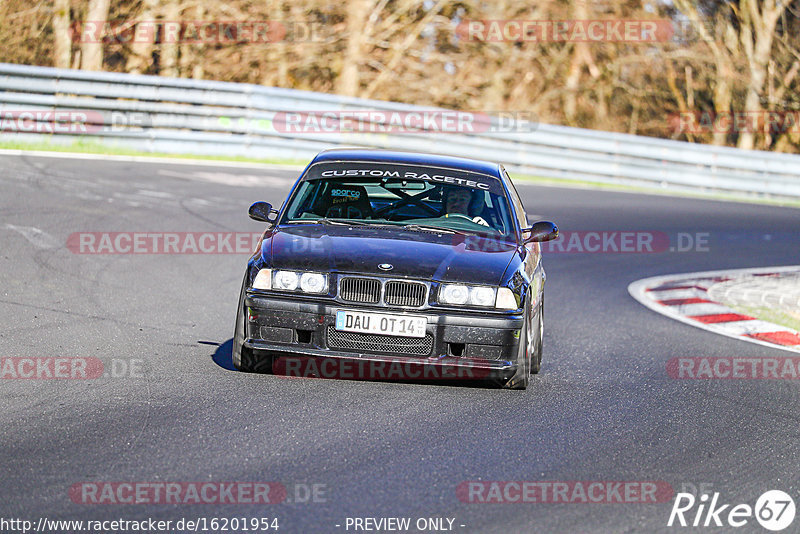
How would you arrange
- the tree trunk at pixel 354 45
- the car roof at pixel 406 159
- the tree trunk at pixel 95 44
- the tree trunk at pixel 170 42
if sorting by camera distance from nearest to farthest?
the car roof at pixel 406 159
the tree trunk at pixel 95 44
the tree trunk at pixel 170 42
the tree trunk at pixel 354 45

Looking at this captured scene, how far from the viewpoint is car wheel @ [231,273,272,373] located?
6656mm

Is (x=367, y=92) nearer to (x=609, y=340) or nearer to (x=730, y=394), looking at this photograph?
(x=609, y=340)

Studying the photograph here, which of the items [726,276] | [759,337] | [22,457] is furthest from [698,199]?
[22,457]

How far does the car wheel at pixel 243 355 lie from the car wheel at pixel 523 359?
4.75ft

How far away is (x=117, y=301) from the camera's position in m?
9.16

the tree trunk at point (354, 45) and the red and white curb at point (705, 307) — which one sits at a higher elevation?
the tree trunk at point (354, 45)

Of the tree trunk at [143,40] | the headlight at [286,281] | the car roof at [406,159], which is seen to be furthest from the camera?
the tree trunk at [143,40]

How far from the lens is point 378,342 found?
6457mm

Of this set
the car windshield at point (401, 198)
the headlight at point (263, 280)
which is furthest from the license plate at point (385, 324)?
the car windshield at point (401, 198)

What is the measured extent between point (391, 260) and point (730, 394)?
2472 mm

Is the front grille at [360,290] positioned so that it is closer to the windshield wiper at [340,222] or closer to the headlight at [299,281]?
the headlight at [299,281]

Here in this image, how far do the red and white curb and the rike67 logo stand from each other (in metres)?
4.95

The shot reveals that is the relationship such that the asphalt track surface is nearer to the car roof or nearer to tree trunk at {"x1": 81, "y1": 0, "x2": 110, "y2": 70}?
the car roof

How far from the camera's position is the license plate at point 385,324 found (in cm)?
643
